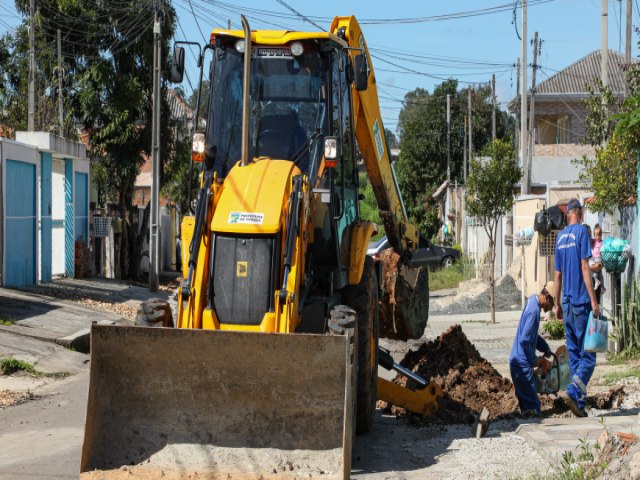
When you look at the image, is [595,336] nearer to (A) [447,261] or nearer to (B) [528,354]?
(B) [528,354]

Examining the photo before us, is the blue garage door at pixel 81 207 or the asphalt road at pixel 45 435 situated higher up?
the blue garage door at pixel 81 207

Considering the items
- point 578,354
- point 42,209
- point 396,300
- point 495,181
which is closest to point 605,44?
point 495,181

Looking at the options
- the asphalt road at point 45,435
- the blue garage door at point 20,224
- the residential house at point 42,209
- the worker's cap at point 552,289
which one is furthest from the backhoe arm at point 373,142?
the blue garage door at point 20,224

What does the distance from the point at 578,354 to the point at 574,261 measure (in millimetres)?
937

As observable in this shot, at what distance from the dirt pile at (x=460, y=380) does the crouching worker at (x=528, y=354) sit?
32 centimetres

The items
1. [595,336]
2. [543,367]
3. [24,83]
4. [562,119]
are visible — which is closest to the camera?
[595,336]

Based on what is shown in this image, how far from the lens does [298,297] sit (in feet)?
26.5

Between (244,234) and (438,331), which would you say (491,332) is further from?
(244,234)

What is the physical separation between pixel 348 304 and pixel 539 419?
2221 millimetres

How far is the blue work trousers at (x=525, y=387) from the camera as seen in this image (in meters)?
9.88

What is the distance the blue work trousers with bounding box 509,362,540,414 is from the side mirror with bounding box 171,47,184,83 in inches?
167

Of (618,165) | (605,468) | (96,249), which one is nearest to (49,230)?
(96,249)

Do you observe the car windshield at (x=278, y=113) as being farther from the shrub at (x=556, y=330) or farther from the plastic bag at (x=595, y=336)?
the shrub at (x=556, y=330)

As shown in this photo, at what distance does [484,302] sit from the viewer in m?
26.6
